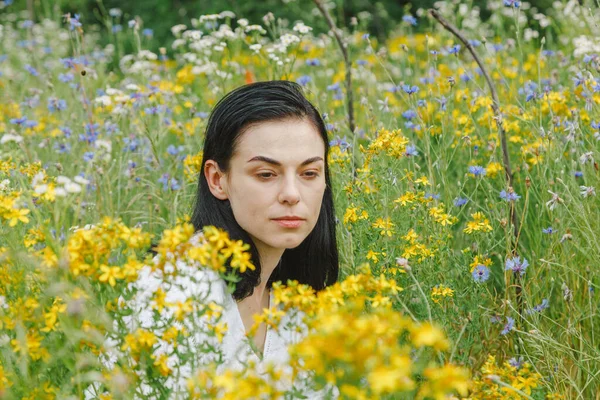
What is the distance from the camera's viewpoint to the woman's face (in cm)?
215

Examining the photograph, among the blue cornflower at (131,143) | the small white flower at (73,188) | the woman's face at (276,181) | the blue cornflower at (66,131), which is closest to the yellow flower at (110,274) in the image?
the small white flower at (73,188)

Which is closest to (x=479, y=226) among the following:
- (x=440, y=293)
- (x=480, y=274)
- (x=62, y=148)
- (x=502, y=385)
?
(x=480, y=274)

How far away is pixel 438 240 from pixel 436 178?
3.15ft

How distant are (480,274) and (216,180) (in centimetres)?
87

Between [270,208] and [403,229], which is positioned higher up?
[270,208]

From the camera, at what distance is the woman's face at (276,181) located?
215 centimetres

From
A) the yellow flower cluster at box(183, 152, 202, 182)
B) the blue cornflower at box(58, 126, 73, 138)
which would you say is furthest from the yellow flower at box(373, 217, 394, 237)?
the blue cornflower at box(58, 126, 73, 138)

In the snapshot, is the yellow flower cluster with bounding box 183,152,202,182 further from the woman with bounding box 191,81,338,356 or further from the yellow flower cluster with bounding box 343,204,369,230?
the yellow flower cluster with bounding box 343,204,369,230

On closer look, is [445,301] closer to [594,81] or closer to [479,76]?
[594,81]

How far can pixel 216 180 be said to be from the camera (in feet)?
7.84

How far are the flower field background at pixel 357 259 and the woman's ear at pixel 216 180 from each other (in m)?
0.22

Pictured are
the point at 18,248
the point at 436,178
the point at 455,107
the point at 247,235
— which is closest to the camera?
the point at 18,248

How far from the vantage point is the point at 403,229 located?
255cm

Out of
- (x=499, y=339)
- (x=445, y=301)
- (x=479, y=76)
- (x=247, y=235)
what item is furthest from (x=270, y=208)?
(x=479, y=76)
